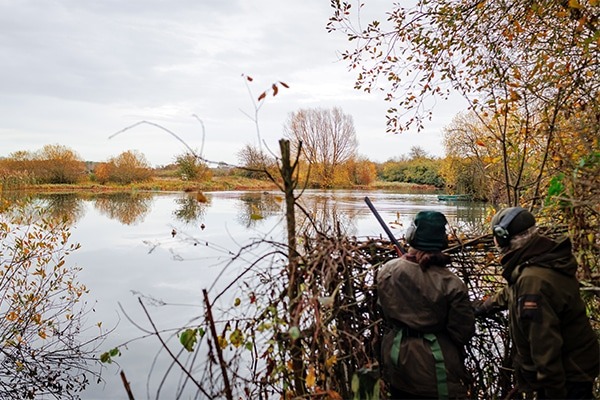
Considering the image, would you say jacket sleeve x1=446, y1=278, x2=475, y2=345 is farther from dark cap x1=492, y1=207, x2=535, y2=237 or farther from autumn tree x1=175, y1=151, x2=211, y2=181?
autumn tree x1=175, y1=151, x2=211, y2=181

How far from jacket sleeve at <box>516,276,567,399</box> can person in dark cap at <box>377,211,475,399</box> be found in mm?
287

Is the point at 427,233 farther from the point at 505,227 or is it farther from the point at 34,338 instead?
the point at 34,338

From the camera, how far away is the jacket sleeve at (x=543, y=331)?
226 centimetres

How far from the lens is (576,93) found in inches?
162

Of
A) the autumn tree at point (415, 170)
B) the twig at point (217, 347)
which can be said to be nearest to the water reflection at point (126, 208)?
the twig at point (217, 347)

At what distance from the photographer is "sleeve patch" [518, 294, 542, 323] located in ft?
7.45

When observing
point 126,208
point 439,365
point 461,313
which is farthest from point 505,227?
point 126,208

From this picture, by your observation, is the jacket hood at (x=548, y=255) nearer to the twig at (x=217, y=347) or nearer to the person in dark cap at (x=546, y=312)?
the person in dark cap at (x=546, y=312)

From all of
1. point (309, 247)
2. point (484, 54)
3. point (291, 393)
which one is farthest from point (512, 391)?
point (484, 54)

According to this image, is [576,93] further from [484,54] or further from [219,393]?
[219,393]

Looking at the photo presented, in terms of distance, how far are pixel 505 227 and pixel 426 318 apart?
0.70m

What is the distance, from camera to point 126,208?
3100cm

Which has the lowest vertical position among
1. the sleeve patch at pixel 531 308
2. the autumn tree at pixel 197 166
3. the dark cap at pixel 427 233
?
the sleeve patch at pixel 531 308

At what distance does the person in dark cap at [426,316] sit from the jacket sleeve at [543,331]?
29cm
